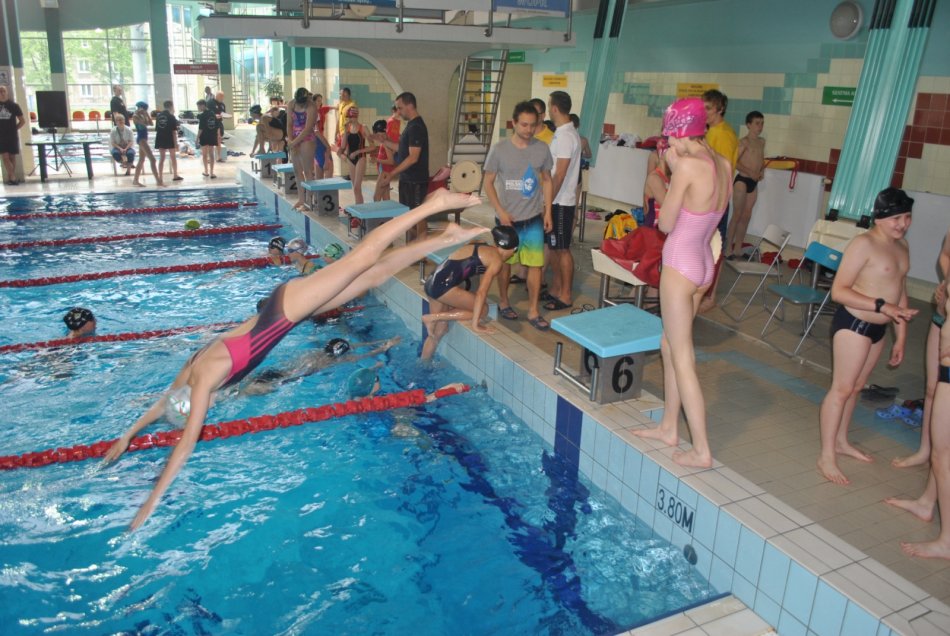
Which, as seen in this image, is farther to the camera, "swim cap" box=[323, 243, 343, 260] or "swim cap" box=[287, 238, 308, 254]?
"swim cap" box=[287, 238, 308, 254]

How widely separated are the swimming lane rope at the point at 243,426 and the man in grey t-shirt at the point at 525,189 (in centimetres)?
112

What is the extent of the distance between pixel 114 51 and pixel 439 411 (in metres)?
27.8

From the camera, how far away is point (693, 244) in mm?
3215

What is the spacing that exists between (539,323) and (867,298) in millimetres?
2566

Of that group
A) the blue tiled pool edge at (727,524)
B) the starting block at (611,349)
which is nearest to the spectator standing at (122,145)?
the blue tiled pool edge at (727,524)

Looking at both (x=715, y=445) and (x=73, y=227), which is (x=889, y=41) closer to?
(x=715, y=445)

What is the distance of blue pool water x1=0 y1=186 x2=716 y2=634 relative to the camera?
10.3ft

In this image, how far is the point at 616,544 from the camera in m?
3.51

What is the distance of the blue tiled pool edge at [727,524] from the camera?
8.39ft

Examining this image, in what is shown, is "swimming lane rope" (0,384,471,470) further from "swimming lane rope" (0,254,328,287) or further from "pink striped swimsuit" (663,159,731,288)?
"swimming lane rope" (0,254,328,287)

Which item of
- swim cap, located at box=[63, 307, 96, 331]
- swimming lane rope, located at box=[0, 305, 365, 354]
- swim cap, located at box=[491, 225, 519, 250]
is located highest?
swim cap, located at box=[491, 225, 519, 250]

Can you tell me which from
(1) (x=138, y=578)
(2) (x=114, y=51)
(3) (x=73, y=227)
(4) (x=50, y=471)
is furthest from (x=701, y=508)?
(2) (x=114, y=51)

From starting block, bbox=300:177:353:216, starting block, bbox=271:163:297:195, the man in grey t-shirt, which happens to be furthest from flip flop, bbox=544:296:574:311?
starting block, bbox=271:163:297:195

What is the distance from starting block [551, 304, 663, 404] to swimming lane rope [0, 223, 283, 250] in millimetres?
7104
